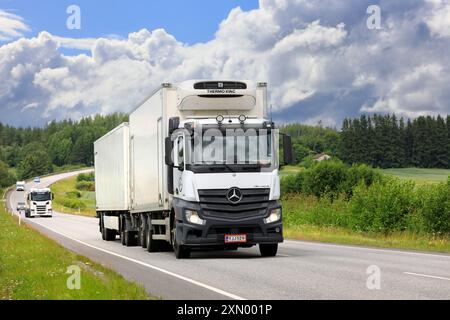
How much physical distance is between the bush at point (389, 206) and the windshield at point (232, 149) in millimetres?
13450

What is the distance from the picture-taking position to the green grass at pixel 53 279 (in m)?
11.9

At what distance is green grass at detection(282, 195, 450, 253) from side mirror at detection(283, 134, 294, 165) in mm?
6441

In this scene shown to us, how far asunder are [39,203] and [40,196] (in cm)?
68

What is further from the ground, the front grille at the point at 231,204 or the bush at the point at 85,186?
the front grille at the point at 231,204

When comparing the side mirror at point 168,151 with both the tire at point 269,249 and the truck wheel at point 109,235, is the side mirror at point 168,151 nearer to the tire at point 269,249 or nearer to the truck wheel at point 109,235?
the tire at point 269,249

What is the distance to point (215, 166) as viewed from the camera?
1862 cm

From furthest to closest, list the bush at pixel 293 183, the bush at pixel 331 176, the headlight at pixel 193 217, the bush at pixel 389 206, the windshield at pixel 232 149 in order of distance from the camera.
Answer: the bush at pixel 293 183 → the bush at pixel 331 176 → the bush at pixel 389 206 → the windshield at pixel 232 149 → the headlight at pixel 193 217

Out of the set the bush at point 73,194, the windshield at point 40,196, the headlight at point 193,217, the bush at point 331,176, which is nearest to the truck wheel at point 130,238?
the headlight at point 193,217

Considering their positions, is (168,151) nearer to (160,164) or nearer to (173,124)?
(173,124)

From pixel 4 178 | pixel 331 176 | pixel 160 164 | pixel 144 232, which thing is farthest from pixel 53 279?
pixel 4 178

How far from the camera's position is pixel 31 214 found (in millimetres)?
71688

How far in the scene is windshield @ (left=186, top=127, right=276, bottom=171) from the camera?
1873 centimetres
